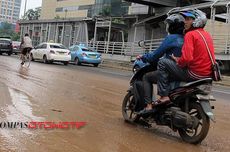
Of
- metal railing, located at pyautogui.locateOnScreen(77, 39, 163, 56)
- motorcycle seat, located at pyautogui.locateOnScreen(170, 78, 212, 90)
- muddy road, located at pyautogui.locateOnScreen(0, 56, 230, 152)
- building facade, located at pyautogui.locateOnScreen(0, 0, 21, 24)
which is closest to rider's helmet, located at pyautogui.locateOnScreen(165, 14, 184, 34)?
motorcycle seat, located at pyautogui.locateOnScreen(170, 78, 212, 90)

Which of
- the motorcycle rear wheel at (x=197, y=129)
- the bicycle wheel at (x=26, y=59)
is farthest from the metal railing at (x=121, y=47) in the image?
the motorcycle rear wheel at (x=197, y=129)

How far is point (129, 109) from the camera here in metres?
7.18

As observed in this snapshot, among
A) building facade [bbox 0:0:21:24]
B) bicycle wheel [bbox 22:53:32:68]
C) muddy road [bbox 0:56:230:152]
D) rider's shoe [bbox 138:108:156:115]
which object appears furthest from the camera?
building facade [bbox 0:0:21:24]

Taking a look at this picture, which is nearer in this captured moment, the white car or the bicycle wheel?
the bicycle wheel

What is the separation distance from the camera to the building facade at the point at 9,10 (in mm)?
141500

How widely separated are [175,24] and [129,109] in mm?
1733

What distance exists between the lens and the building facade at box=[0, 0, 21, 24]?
14150 centimetres

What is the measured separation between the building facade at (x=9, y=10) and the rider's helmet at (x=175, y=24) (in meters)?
139

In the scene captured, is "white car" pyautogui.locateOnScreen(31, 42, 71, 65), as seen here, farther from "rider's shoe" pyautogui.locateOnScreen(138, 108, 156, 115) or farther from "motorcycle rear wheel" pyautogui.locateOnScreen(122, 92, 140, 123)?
"rider's shoe" pyautogui.locateOnScreen(138, 108, 156, 115)

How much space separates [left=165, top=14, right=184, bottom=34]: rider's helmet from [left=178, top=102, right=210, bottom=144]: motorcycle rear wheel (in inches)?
43.8

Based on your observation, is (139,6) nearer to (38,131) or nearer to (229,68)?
(229,68)

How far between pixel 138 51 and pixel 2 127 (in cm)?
3214

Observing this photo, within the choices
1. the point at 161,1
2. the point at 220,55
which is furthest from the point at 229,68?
the point at 161,1

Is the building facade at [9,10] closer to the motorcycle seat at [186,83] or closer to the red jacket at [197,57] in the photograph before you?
the motorcycle seat at [186,83]
